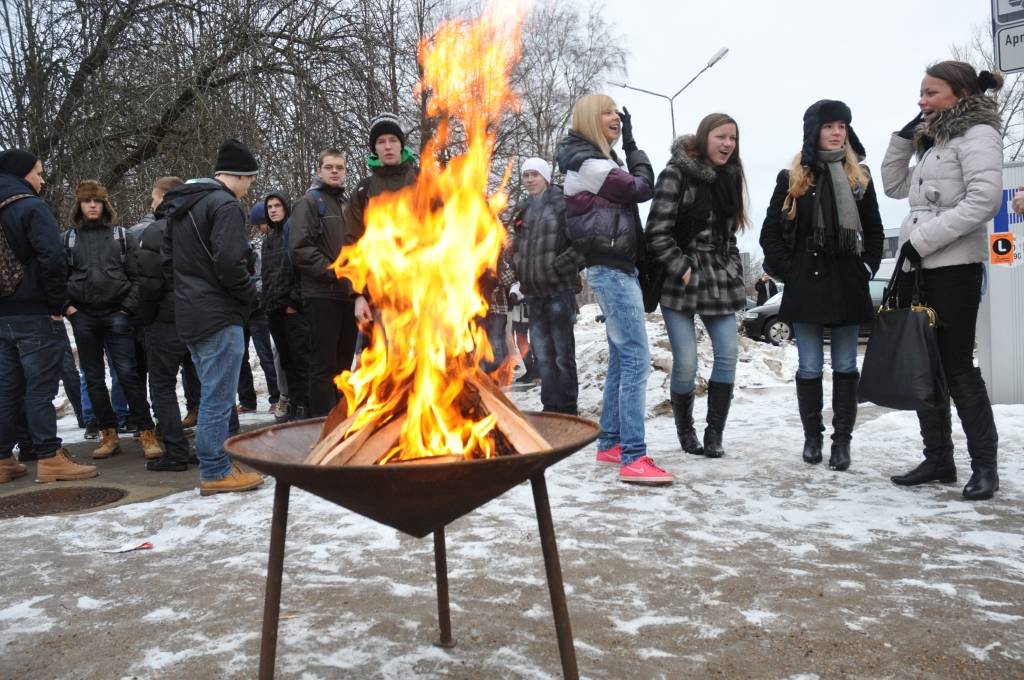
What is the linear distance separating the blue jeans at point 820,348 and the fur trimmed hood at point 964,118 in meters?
1.26

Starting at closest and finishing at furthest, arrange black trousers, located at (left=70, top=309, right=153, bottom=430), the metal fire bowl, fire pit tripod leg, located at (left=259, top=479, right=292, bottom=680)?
the metal fire bowl
fire pit tripod leg, located at (left=259, top=479, right=292, bottom=680)
black trousers, located at (left=70, top=309, right=153, bottom=430)

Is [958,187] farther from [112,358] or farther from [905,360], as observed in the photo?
[112,358]

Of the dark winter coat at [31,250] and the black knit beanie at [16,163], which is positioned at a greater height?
the black knit beanie at [16,163]

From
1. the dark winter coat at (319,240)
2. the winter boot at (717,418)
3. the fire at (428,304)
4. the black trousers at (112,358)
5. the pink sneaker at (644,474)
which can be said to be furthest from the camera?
the black trousers at (112,358)

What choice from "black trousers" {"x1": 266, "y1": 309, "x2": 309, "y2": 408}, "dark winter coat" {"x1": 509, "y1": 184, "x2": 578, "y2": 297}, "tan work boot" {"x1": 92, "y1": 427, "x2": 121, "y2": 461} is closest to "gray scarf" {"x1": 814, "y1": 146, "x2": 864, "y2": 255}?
"dark winter coat" {"x1": 509, "y1": 184, "x2": 578, "y2": 297}

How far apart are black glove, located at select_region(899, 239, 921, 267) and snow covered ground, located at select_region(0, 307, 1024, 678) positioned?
4.10ft

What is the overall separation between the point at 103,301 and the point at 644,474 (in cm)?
426

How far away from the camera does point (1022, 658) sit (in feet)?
7.69

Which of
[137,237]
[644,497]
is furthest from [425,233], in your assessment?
[137,237]

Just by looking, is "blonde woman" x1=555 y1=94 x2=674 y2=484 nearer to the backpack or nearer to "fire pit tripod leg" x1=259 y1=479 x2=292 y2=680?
"fire pit tripod leg" x1=259 y1=479 x2=292 y2=680

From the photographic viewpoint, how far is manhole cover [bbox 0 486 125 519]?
15.1ft

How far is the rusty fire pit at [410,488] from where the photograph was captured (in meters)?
1.83

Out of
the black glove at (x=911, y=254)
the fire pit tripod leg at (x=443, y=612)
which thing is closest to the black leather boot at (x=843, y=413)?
the black glove at (x=911, y=254)

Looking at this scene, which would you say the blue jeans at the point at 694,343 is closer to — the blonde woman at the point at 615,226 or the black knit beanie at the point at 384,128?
the blonde woman at the point at 615,226
